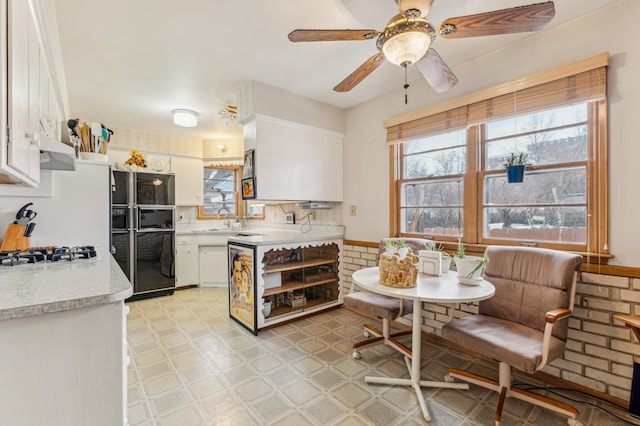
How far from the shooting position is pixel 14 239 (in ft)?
5.91

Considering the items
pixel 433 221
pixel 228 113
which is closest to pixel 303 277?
pixel 433 221

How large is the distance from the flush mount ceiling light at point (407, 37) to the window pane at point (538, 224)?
157 centimetres

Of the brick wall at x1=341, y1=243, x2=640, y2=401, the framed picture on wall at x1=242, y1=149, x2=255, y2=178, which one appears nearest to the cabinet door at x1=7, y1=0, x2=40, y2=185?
the framed picture on wall at x1=242, y1=149, x2=255, y2=178

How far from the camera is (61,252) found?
5.82ft

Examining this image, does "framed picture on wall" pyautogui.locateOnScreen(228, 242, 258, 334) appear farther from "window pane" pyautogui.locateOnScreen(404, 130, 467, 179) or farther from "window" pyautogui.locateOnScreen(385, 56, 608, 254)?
"window pane" pyautogui.locateOnScreen(404, 130, 467, 179)

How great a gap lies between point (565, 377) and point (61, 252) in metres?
3.46

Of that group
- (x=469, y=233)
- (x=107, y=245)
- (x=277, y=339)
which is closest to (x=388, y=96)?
(x=469, y=233)

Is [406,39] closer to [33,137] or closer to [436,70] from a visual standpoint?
[436,70]

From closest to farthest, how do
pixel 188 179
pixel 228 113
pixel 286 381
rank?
1. pixel 286 381
2. pixel 228 113
3. pixel 188 179

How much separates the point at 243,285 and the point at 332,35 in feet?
7.96

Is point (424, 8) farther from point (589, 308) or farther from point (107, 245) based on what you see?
point (107, 245)

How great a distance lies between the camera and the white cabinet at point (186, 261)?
4410 millimetres

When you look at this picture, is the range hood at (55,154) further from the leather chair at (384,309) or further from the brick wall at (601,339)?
the brick wall at (601,339)

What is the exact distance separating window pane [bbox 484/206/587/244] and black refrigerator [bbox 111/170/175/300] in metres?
4.02
